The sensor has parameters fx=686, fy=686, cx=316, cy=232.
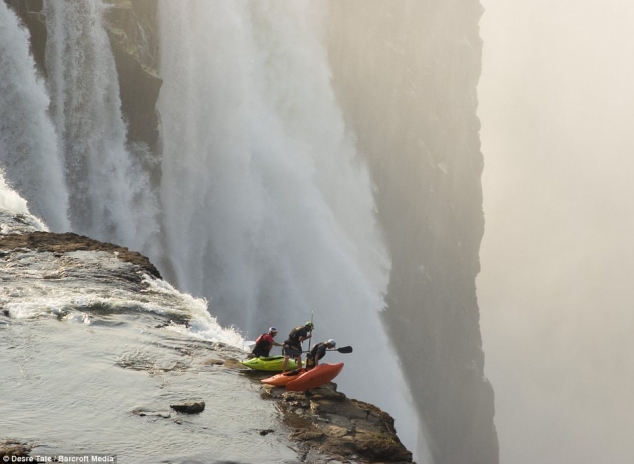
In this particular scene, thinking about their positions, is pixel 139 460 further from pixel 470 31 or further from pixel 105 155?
pixel 470 31

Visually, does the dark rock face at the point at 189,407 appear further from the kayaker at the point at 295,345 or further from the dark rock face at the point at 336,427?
the kayaker at the point at 295,345

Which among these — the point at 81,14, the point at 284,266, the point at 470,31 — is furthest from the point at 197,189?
the point at 470,31

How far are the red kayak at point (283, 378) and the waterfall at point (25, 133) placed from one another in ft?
66.6

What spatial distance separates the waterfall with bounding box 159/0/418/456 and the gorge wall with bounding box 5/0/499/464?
12.5ft

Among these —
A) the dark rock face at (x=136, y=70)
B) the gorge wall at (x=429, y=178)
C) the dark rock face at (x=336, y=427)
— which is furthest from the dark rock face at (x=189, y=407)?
the gorge wall at (x=429, y=178)

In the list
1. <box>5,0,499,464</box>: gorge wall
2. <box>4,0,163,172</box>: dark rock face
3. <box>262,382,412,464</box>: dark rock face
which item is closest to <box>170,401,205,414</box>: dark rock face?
<box>262,382,412,464</box>: dark rock face

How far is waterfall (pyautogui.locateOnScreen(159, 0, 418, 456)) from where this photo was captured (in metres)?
39.6

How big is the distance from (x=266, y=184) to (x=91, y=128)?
11868 mm

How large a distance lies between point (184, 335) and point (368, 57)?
3979cm

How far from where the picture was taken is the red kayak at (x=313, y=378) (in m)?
14.7

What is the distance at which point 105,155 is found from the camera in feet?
115

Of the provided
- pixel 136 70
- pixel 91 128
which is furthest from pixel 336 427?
pixel 136 70

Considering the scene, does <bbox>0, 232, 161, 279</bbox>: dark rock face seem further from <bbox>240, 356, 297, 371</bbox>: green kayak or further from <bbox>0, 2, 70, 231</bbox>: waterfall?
<bbox>240, 356, 297, 371</bbox>: green kayak

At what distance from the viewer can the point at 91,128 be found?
3453cm
